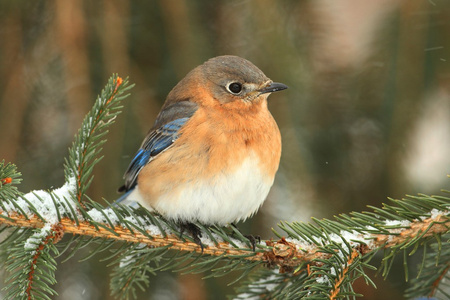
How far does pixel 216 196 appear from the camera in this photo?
3277mm

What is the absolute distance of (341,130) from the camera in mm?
3725

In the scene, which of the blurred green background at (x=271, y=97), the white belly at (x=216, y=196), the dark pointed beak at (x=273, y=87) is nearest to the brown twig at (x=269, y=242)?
the white belly at (x=216, y=196)

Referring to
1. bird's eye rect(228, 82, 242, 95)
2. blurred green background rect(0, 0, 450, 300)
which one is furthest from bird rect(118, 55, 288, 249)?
blurred green background rect(0, 0, 450, 300)

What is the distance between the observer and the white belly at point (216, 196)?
3.28 meters

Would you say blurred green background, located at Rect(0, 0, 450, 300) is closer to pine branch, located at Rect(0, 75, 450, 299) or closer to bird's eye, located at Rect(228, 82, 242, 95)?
bird's eye, located at Rect(228, 82, 242, 95)

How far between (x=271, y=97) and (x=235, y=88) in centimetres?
25

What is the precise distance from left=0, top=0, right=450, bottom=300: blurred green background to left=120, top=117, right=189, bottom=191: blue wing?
7 cm

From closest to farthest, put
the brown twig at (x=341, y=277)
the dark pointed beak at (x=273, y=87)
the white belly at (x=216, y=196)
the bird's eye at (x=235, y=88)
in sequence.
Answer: the brown twig at (x=341, y=277) → the white belly at (x=216, y=196) → the dark pointed beak at (x=273, y=87) → the bird's eye at (x=235, y=88)

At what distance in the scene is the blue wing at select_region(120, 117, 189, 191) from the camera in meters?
3.58

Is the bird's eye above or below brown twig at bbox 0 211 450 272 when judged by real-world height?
above

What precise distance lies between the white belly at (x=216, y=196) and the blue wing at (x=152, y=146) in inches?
13.8

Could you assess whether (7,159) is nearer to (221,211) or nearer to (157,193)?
(157,193)

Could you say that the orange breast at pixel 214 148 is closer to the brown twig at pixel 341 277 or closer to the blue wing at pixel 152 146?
the blue wing at pixel 152 146

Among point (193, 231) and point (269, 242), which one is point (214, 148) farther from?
point (269, 242)
